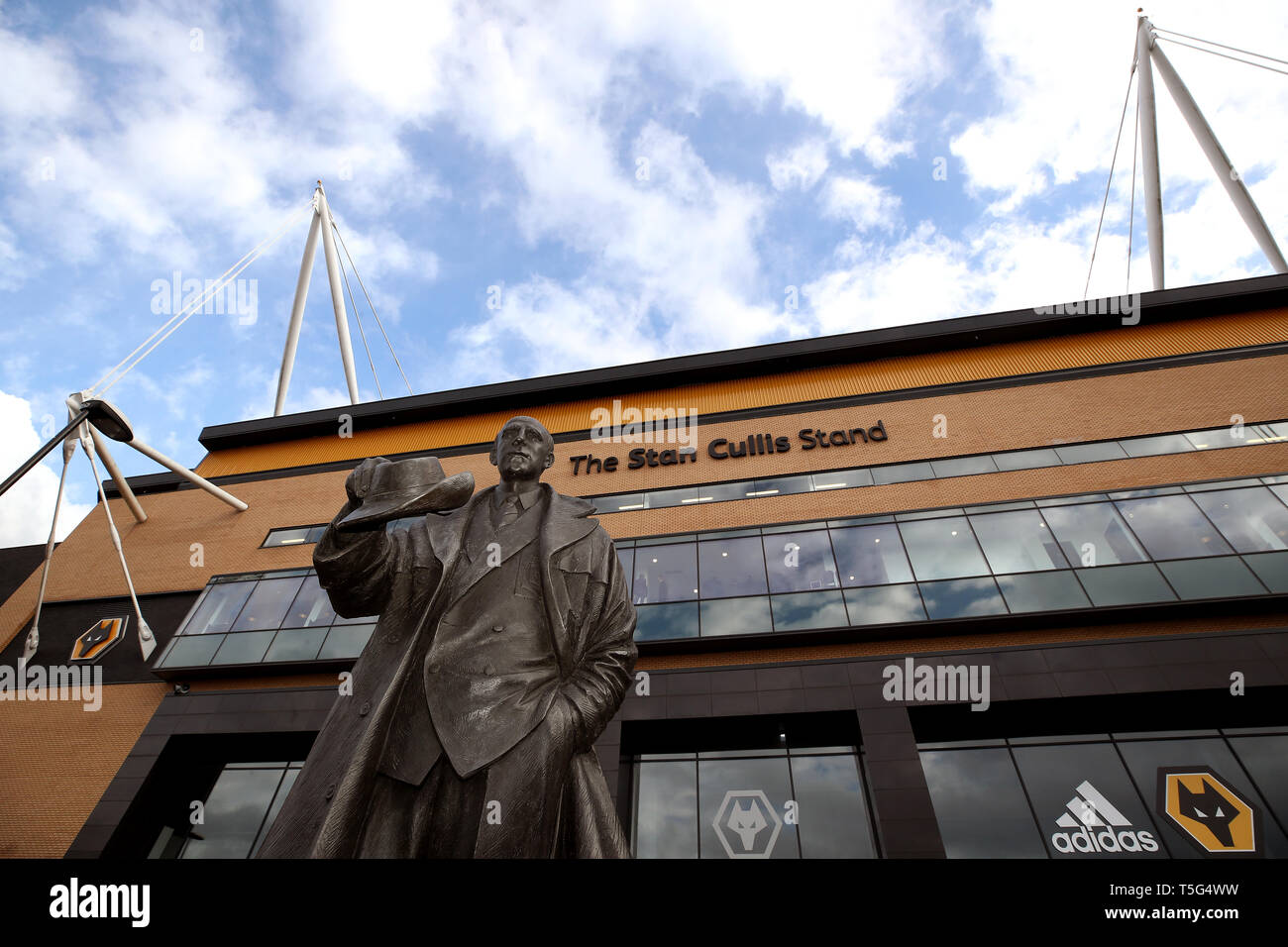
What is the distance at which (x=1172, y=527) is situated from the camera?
15438 millimetres

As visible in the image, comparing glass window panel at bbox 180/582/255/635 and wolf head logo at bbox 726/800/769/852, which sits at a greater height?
glass window panel at bbox 180/582/255/635

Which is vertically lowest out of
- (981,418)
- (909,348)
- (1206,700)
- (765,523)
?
(1206,700)

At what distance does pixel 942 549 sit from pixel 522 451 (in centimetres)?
1515

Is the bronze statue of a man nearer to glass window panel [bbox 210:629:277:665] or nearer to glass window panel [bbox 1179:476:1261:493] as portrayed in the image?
glass window panel [bbox 210:629:277:665]

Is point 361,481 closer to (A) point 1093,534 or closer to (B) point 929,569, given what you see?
(B) point 929,569

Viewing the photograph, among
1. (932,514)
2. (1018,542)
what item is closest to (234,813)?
(932,514)

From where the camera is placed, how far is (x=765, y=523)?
1836 cm

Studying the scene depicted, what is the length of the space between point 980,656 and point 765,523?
631 cm

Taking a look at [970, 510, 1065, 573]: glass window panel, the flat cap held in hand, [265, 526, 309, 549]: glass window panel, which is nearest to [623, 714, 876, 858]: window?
[970, 510, 1065, 573]: glass window panel

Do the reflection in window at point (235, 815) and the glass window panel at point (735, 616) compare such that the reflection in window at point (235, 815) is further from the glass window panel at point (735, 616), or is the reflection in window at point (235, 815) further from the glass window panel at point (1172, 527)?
the glass window panel at point (1172, 527)

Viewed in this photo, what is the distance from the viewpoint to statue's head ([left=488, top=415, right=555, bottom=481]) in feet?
12.4

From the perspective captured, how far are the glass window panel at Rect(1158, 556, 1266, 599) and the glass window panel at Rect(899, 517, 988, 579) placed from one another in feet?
12.6
